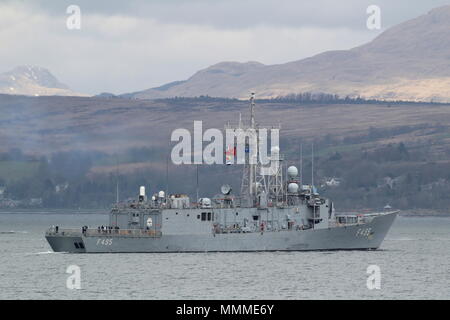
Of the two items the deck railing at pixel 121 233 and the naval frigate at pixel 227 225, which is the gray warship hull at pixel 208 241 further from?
the deck railing at pixel 121 233

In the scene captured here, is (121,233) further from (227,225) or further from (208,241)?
(227,225)

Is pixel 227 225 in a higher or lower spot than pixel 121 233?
higher

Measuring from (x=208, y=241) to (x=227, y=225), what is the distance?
2.18 m

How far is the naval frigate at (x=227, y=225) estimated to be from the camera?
3548 inches

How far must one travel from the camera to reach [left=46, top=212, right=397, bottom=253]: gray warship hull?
297 feet

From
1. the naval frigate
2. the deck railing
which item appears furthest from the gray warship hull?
the deck railing

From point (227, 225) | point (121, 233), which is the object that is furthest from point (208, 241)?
point (121, 233)

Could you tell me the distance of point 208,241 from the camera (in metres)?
90.4

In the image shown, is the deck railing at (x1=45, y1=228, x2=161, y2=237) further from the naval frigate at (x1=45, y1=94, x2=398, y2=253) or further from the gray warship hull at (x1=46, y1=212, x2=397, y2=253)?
the gray warship hull at (x1=46, y1=212, x2=397, y2=253)

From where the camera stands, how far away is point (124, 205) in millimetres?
93188

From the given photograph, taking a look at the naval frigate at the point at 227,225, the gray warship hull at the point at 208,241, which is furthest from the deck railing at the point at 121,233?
the gray warship hull at the point at 208,241

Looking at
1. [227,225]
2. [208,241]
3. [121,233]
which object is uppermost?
[227,225]

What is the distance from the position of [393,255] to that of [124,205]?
2409 cm
